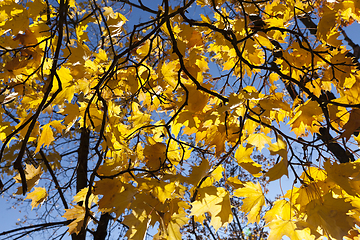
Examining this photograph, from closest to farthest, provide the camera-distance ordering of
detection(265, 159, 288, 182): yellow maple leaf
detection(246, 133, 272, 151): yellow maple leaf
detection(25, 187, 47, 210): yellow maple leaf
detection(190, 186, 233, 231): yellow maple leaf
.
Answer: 1. detection(265, 159, 288, 182): yellow maple leaf
2. detection(190, 186, 233, 231): yellow maple leaf
3. detection(246, 133, 272, 151): yellow maple leaf
4. detection(25, 187, 47, 210): yellow maple leaf

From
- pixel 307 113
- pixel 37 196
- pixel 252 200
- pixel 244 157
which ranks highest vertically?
pixel 37 196

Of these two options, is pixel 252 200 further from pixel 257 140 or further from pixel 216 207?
pixel 257 140

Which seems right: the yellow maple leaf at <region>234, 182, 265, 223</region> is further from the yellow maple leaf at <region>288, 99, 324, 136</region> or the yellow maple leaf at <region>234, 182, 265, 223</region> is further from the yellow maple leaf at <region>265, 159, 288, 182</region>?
the yellow maple leaf at <region>288, 99, 324, 136</region>

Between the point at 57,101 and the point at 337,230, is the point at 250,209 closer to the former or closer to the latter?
the point at 337,230

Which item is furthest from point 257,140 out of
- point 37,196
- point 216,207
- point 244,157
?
point 37,196

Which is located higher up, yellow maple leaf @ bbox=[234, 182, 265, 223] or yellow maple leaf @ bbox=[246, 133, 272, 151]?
yellow maple leaf @ bbox=[246, 133, 272, 151]

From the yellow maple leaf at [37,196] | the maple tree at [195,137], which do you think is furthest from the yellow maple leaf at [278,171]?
the yellow maple leaf at [37,196]

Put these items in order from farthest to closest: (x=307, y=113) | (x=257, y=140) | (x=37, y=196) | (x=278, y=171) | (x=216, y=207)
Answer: (x=37, y=196), (x=307, y=113), (x=257, y=140), (x=216, y=207), (x=278, y=171)

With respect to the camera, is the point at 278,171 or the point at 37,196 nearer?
the point at 278,171

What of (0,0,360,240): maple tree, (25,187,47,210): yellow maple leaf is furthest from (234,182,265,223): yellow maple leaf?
(25,187,47,210): yellow maple leaf

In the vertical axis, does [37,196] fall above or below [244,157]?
above

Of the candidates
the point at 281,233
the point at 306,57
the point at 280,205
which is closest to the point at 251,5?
the point at 306,57

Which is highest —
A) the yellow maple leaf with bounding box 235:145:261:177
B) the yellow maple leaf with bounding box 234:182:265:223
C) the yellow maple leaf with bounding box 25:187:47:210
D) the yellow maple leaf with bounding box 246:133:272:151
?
the yellow maple leaf with bounding box 25:187:47:210

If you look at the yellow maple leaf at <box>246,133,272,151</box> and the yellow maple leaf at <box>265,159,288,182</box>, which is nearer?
the yellow maple leaf at <box>265,159,288,182</box>
